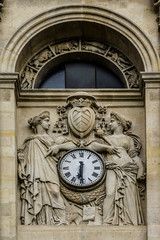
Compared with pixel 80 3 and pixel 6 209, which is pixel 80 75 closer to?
pixel 80 3

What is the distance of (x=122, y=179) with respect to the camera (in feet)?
84.9

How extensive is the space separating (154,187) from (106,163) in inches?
49.4

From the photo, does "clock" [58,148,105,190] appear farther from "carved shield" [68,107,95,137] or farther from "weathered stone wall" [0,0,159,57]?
"weathered stone wall" [0,0,159,57]

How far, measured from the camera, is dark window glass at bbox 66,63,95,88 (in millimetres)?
27406

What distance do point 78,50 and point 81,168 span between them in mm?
3118

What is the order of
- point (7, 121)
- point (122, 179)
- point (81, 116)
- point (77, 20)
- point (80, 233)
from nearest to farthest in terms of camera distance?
1. point (80, 233)
2. point (122, 179)
3. point (7, 121)
4. point (81, 116)
5. point (77, 20)

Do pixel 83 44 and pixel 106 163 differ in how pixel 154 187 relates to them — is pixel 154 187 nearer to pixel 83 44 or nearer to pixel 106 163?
pixel 106 163

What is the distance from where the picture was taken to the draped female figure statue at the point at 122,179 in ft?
84.1

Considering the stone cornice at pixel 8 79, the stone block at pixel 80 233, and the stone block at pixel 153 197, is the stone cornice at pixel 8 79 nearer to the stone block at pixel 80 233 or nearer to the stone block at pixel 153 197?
the stone block at pixel 80 233

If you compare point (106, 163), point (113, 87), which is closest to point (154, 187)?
point (106, 163)

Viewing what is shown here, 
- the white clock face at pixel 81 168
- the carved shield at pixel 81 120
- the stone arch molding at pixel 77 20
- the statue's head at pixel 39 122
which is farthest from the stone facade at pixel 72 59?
the white clock face at pixel 81 168

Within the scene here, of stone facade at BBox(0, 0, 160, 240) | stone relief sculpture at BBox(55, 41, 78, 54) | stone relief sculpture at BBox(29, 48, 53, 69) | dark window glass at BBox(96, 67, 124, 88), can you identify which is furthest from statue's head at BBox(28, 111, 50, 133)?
stone relief sculpture at BBox(55, 41, 78, 54)

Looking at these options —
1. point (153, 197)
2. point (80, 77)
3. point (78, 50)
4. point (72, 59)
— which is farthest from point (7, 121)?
point (153, 197)

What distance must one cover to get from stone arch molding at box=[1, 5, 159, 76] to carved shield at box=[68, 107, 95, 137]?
5.26ft
